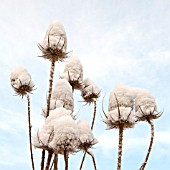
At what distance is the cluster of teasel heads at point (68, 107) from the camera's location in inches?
227

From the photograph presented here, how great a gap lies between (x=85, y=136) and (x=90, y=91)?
406 centimetres

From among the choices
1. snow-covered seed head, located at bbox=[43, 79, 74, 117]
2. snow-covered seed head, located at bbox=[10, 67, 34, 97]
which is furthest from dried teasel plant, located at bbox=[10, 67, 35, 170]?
snow-covered seed head, located at bbox=[43, 79, 74, 117]

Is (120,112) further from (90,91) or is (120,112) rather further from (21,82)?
(21,82)

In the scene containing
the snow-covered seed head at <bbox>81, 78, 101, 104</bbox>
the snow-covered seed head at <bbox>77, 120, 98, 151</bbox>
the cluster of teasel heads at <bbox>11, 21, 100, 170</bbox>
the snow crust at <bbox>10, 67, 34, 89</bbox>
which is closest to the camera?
the cluster of teasel heads at <bbox>11, 21, 100, 170</bbox>

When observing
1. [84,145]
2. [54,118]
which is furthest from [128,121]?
[54,118]

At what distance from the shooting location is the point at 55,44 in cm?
1150

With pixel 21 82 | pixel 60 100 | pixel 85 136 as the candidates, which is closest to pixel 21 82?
pixel 21 82

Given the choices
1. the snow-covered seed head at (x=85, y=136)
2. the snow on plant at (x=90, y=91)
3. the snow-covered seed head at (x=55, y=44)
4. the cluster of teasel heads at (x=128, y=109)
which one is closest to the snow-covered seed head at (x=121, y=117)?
the cluster of teasel heads at (x=128, y=109)

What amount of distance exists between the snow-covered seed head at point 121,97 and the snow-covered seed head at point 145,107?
0.33m

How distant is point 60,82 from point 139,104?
276 centimetres

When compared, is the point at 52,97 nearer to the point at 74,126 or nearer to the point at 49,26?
the point at 49,26

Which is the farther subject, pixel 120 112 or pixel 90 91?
pixel 90 91

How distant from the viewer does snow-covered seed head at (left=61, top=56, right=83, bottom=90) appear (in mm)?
12656

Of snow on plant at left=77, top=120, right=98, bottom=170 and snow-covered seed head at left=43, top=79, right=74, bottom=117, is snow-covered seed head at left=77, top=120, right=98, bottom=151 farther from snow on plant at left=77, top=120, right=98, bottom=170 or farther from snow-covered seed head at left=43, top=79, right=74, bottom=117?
snow-covered seed head at left=43, top=79, right=74, bottom=117
